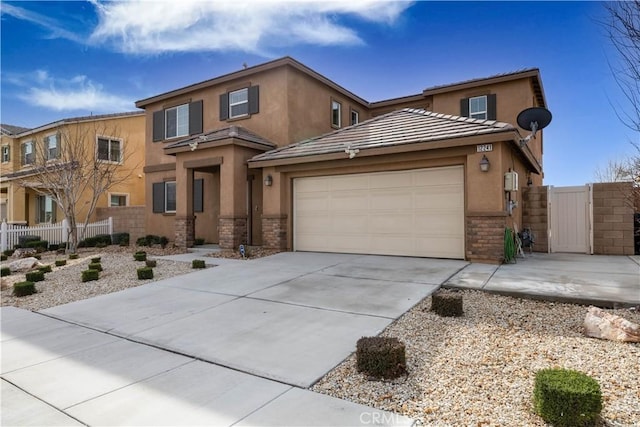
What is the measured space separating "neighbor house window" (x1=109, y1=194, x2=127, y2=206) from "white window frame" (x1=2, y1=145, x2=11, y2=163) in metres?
10.1

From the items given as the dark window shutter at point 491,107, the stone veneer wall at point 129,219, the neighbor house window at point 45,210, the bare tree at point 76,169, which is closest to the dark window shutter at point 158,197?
the stone veneer wall at point 129,219

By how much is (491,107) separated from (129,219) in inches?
670

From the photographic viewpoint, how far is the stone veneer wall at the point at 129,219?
57.7 feet

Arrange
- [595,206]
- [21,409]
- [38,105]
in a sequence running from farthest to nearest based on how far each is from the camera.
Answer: [38,105], [595,206], [21,409]

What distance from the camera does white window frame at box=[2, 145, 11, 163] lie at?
2542cm

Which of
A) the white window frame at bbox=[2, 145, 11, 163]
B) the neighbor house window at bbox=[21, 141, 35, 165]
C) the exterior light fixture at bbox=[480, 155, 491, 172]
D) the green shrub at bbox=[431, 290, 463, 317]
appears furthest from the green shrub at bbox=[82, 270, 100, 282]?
the white window frame at bbox=[2, 145, 11, 163]

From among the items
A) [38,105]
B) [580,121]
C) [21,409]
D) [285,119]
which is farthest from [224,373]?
[38,105]

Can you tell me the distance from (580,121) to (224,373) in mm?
17716

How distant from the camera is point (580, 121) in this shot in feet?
51.4

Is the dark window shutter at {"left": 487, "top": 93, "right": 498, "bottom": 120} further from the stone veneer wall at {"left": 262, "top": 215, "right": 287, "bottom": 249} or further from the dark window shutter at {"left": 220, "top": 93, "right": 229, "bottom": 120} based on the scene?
the dark window shutter at {"left": 220, "top": 93, "right": 229, "bottom": 120}

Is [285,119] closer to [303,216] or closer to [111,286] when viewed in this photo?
[303,216]

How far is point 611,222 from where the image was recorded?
1084 centimetres

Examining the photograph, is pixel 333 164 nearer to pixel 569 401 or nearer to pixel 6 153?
pixel 569 401

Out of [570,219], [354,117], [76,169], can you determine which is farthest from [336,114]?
[76,169]
